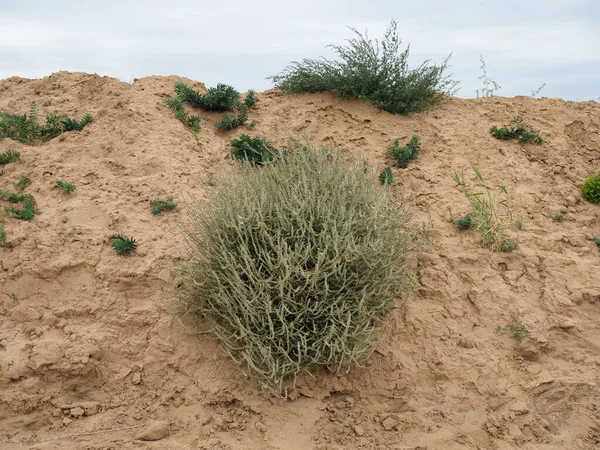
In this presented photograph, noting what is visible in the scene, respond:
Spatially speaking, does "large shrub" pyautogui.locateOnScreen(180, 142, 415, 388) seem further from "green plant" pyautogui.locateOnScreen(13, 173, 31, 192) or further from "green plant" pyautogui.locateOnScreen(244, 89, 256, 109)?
"green plant" pyautogui.locateOnScreen(244, 89, 256, 109)

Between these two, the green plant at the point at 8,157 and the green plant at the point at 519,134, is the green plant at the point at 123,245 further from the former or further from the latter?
the green plant at the point at 519,134

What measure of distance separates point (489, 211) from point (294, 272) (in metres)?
2.73

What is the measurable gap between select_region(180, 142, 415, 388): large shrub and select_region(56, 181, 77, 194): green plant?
71.9 inches

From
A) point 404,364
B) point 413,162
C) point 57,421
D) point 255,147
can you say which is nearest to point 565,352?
point 404,364

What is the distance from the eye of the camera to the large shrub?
12.4 ft

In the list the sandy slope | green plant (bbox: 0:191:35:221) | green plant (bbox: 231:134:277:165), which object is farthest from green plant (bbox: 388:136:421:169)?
green plant (bbox: 0:191:35:221)

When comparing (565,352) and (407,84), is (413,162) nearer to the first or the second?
(407,84)

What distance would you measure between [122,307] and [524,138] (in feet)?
16.8

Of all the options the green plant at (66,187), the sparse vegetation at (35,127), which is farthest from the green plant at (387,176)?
the sparse vegetation at (35,127)

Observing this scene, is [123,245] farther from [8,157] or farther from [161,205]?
[8,157]

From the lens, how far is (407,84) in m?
7.12

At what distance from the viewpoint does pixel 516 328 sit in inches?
184

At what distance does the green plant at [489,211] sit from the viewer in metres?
5.33

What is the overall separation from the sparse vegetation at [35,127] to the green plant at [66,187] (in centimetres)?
110
